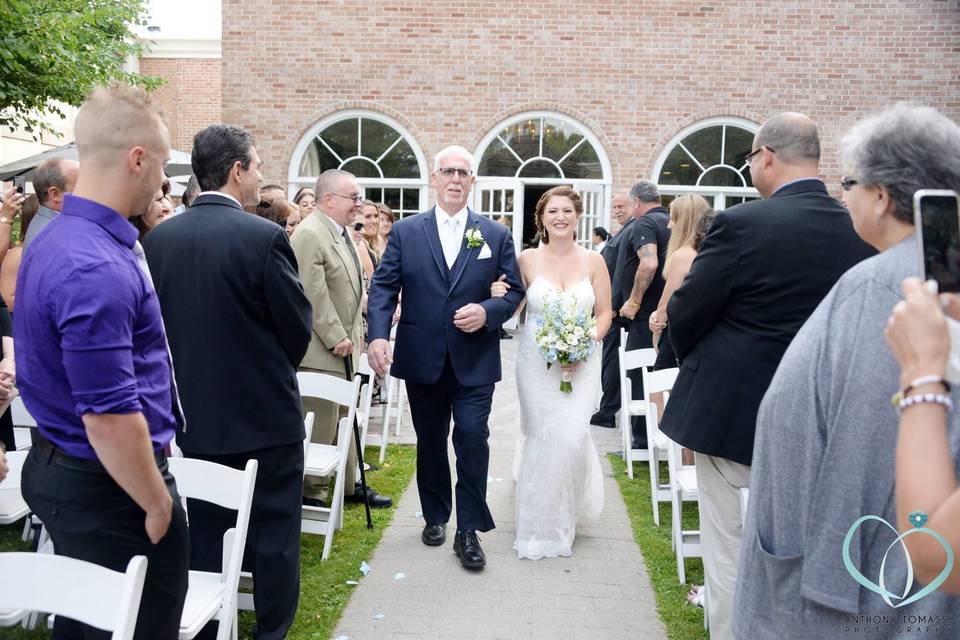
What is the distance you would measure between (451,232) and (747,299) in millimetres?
2273

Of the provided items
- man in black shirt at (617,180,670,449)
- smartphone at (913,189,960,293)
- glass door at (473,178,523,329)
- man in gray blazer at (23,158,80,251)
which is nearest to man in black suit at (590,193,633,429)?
man in black shirt at (617,180,670,449)

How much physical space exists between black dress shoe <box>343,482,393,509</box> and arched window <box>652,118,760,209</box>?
33.0 ft

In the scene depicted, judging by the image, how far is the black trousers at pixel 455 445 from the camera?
4848 mm

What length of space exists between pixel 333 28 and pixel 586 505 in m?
11.4

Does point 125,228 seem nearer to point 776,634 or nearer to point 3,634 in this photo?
point 776,634

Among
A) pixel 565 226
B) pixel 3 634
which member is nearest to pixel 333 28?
pixel 565 226

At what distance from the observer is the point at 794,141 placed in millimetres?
3188

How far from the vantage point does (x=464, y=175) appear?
4969 mm

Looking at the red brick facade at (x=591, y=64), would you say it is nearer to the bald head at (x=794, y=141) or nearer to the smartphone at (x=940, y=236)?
the bald head at (x=794, y=141)

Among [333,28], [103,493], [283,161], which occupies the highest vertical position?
[333,28]

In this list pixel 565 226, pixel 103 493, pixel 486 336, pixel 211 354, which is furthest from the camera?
pixel 565 226

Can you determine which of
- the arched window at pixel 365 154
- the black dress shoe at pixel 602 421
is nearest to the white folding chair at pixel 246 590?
the black dress shoe at pixel 602 421

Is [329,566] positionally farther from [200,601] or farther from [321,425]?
[200,601]

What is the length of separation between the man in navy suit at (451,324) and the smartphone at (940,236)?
11.2 feet
